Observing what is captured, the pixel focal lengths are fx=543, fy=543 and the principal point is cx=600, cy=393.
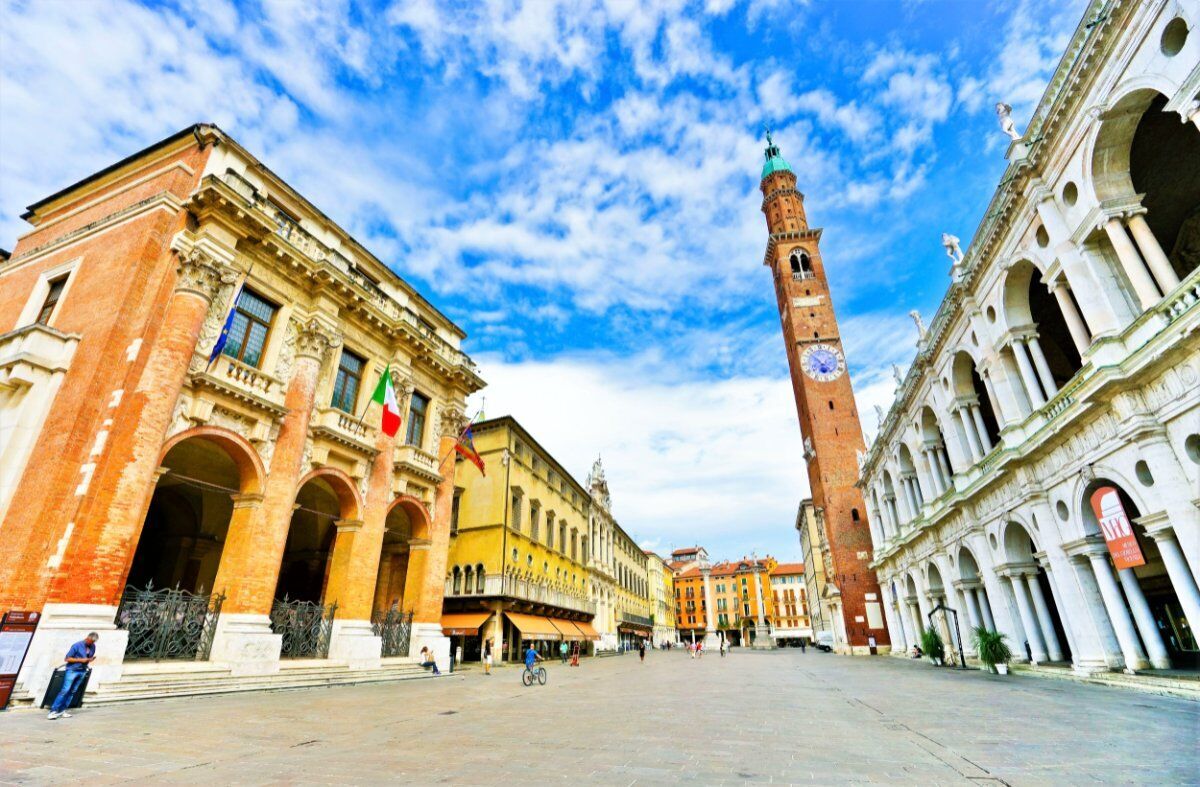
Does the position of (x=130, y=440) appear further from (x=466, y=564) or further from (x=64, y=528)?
(x=466, y=564)

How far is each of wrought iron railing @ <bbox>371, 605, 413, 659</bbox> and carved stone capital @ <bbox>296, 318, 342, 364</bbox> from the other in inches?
391

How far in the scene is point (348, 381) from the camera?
1948cm

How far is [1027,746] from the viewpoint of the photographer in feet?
22.0

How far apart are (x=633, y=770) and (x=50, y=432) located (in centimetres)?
1521

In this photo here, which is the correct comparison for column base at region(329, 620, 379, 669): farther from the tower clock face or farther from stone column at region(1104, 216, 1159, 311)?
the tower clock face

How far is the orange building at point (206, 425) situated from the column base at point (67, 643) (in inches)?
1.3

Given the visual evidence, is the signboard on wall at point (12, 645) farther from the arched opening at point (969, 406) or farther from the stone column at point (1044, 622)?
the arched opening at point (969, 406)

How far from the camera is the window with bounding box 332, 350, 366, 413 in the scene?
1894cm

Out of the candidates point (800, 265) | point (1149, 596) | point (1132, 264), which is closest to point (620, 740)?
point (1132, 264)

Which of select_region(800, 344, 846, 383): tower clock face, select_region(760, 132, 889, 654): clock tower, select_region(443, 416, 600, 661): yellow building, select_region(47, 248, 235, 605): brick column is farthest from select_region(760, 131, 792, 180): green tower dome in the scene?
select_region(47, 248, 235, 605): brick column

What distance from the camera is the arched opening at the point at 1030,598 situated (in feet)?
58.0

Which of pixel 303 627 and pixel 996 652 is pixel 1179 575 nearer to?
pixel 996 652

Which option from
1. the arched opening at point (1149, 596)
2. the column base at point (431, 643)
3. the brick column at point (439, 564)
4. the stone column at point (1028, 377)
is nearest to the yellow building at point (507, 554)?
the brick column at point (439, 564)

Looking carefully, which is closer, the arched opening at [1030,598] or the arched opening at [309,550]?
the arched opening at [1030,598]
